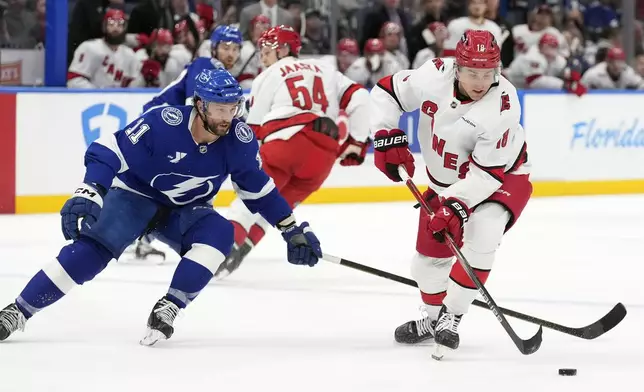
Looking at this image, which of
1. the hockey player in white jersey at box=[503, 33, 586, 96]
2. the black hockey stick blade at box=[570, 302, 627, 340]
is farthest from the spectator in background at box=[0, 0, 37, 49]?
the black hockey stick blade at box=[570, 302, 627, 340]

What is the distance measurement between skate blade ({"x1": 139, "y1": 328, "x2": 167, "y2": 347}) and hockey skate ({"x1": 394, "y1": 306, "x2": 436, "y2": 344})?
828 mm

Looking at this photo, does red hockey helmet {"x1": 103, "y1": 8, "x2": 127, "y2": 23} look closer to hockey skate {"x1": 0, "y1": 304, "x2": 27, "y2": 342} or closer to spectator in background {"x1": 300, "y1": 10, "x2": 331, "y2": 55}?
spectator in background {"x1": 300, "y1": 10, "x2": 331, "y2": 55}

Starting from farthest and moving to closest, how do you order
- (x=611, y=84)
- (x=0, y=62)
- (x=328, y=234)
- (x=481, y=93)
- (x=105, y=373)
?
(x=611, y=84) < (x=0, y=62) < (x=328, y=234) < (x=481, y=93) < (x=105, y=373)

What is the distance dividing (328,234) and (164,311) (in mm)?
3438

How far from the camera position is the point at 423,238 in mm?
4211

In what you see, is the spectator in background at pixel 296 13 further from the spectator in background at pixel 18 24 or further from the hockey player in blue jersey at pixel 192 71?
A: the hockey player in blue jersey at pixel 192 71

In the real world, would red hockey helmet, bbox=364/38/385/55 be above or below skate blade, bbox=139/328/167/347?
above

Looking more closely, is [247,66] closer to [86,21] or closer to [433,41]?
[86,21]

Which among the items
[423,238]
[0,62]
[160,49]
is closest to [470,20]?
[160,49]

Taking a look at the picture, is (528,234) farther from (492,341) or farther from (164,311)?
(164,311)

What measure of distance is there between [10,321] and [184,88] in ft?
7.19

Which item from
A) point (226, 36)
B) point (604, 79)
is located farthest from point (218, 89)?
point (604, 79)

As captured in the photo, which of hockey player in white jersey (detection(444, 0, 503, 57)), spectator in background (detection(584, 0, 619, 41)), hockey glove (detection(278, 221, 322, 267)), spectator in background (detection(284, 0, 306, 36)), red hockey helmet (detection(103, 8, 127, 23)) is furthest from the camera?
spectator in background (detection(584, 0, 619, 41))

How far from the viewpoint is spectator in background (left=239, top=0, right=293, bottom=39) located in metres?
9.24
